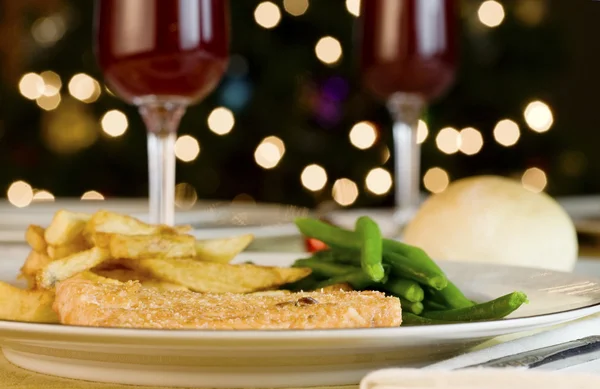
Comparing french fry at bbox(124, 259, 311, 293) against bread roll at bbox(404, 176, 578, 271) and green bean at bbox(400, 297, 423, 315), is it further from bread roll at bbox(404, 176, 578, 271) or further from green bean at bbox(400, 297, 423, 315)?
bread roll at bbox(404, 176, 578, 271)

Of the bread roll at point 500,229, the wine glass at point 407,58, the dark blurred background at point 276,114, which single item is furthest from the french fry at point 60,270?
the dark blurred background at point 276,114

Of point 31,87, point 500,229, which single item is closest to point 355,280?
point 500,229

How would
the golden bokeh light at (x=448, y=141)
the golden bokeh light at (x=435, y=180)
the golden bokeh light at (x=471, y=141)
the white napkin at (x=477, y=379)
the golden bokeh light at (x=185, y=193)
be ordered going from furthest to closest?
the golden bokeh light at (x=435, y=180) < the golden bokeh light at (x=471, y=141) < the golden bokeh light at (x=448, y=141) < the golden bokeh light at (x=185, y=193) < the white napkin at (x=477, y=379)

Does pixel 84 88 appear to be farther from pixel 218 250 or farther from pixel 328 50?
pixel 218 250

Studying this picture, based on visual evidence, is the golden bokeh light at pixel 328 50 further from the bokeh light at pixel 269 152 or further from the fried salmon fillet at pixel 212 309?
the fried salmon fillet at pixel 212 309

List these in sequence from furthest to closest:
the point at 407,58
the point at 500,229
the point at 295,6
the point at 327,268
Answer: the point at 295,6 < the point at 407,58 < the point at 500,229 < the point at 327,268

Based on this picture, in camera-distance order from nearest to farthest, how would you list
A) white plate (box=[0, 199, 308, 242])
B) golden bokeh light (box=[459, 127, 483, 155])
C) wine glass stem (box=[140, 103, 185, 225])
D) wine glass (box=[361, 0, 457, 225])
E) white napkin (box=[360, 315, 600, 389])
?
white napkin (box=[360, 315, 600, 389])
white plate (box=[0, 199, 308, 242])
wine glass stem (box=[140, 103, 185, 225])
wine glass (box=[361, 0, 457, 225])
golden bokeh light (box=[459, 127, 483, 155])

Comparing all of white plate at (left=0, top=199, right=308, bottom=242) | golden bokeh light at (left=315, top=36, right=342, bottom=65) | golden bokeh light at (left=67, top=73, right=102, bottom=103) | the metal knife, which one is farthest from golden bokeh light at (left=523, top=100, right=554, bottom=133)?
the metal knife
